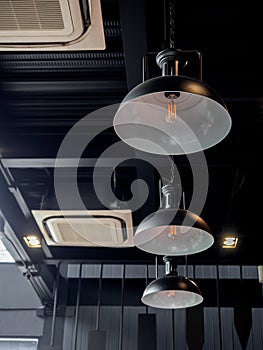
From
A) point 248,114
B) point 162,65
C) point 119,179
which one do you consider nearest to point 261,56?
point 248,114

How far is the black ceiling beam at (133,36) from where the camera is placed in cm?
214

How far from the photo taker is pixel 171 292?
3.68 metres

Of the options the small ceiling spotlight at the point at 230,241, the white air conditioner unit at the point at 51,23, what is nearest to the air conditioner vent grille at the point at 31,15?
the white air conditioner unit at the point at 51,23

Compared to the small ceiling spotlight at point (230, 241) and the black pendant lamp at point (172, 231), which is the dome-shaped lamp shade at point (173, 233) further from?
the small ceiling spotlight at point (230, 241)

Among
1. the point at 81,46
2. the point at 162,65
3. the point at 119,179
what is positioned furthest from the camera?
the point at 119,179

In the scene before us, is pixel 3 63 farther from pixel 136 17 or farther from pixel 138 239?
pixel 138 239

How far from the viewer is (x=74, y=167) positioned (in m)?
3.54

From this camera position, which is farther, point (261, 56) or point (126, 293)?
point (126, 293)

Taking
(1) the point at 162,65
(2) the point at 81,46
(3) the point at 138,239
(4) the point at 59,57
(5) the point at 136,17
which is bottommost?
(3) the point at 138,239

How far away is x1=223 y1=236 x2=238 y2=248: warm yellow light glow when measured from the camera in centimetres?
471

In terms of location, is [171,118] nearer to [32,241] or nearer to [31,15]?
[31,15]

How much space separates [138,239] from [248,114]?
0.99 m

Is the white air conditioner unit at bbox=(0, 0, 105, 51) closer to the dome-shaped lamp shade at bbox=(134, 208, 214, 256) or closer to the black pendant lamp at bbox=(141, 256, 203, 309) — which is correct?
the dome-shaped lamp shade at bbox=(134, 208, 214, 256)

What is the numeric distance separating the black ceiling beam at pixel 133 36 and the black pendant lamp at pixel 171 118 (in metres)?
0.37
